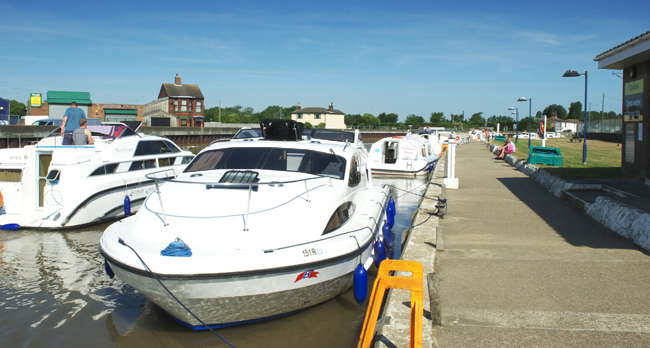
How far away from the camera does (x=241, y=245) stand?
489cm

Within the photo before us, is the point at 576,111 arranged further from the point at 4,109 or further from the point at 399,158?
the point at 4,109

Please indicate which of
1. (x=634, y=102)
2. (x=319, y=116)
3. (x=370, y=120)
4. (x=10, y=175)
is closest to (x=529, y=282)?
(x=634, y=102)

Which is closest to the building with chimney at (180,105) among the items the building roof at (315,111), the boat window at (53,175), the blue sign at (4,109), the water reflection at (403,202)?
the blue sign at (4,109)

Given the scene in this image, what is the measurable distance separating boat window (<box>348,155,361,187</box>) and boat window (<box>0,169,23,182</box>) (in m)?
7.84

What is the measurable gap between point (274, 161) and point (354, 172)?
143 cm

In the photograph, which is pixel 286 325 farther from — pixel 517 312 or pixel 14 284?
pixel 14 284

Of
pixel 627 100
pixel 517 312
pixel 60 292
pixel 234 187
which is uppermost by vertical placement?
pixel 627 100

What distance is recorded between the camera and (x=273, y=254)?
15.5ft

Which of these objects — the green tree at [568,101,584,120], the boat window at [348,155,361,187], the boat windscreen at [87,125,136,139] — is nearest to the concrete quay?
the boat window at [348,155,361,187]

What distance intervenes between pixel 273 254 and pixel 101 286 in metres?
3.72

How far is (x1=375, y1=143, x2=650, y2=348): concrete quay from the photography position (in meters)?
4.06

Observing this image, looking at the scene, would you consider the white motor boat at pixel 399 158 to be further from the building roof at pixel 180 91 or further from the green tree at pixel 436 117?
the green tree at pixel 436 117

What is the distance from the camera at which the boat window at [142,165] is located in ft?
39.1

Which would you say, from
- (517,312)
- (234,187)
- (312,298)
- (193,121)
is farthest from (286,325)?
(193,121)
